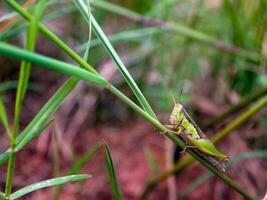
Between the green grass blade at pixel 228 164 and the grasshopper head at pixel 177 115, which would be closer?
the grasshopper head at pixel 177 115

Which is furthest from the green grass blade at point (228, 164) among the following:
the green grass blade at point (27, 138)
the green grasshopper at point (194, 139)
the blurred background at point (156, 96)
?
the green grass blade at point (27, 138)

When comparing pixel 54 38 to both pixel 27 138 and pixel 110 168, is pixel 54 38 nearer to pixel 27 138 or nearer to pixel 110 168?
pixel 27 138

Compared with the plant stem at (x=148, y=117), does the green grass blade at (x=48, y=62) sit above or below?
above

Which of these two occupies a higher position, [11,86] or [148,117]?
[11,86]

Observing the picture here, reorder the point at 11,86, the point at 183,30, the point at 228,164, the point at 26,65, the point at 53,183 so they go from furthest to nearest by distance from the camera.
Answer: the point at 11,86
the point at 183,30
the point at 228,164
the point at 53,183
the point at 26,65

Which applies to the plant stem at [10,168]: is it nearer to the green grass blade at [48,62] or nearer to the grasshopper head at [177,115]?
the green grass blade at [48,62]

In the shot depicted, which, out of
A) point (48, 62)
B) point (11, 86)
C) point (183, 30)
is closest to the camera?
point (48, 62)

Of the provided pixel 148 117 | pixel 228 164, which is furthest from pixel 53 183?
pixel 228 164
